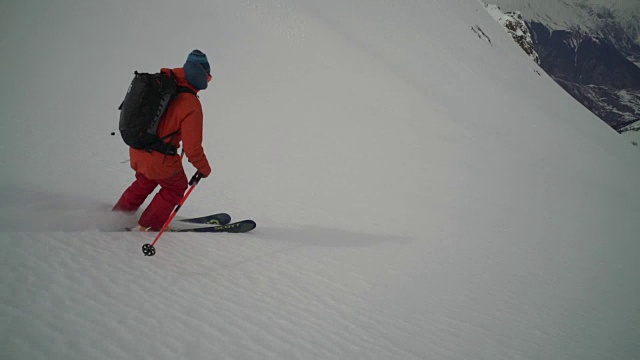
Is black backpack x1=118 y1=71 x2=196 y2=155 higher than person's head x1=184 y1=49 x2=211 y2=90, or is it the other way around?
person's head x1=184 y1=49 x2=211 y2=90

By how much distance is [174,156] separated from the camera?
3.84 metres

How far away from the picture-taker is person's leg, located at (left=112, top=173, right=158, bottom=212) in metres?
3.99

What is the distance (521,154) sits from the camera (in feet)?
57.2

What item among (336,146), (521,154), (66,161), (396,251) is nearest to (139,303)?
(396,251)

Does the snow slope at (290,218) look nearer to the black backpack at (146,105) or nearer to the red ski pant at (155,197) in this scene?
the red ski pant at (155,197)

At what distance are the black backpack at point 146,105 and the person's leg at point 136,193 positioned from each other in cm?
59

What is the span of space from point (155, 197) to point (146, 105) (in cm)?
117

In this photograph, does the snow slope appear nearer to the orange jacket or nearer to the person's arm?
the orange jacket

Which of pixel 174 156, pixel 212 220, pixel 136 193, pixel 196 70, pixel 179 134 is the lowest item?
pixel 136 193

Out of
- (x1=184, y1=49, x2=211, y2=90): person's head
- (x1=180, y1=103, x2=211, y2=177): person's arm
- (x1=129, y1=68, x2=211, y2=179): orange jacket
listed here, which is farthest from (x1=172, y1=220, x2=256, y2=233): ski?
(x1=184, y1=49, x2=211, y2=90): person's head

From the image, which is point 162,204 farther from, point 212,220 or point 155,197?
point 212,220

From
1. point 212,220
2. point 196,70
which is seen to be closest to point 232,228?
point 212,220

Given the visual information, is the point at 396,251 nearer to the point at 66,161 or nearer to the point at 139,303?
the point at 139,303

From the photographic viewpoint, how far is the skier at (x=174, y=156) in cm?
356
